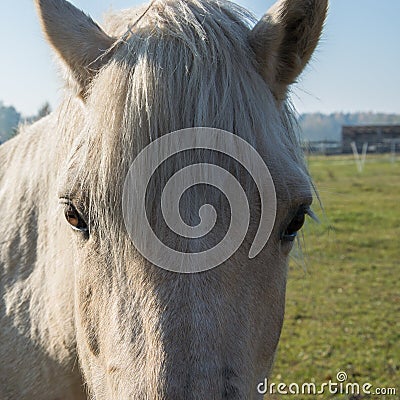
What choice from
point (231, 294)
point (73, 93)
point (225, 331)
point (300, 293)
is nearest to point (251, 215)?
point (231, 294)

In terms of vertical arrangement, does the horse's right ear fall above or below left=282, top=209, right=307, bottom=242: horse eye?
above

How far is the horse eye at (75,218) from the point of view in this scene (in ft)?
5.95

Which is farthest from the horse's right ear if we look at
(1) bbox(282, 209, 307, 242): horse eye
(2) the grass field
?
(2) the grass field

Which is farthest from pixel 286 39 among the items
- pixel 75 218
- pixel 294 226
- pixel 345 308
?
pixel 345 308

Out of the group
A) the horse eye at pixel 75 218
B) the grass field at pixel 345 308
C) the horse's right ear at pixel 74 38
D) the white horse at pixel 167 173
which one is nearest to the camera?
the white horse at pixel 167 173

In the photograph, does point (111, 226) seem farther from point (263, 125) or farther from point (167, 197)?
point (263, 125)

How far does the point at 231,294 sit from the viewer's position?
1562 mm

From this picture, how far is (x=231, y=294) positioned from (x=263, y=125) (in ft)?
2.06

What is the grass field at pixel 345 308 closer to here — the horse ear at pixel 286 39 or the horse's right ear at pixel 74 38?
the horse ear at pixel 286 39

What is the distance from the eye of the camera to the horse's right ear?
195 centimetres

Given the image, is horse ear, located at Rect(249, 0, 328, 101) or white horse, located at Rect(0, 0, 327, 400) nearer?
white horse, located at Rect(0, 0, 327, 400)

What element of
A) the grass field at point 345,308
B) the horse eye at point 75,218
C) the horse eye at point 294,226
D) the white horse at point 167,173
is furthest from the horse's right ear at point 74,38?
the grass field at point 345,308

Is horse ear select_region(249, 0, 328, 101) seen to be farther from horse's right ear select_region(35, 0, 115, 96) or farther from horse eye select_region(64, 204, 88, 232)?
horse eye select_region(64, 204, 88, 232)

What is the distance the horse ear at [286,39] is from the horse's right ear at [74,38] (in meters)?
0.61
